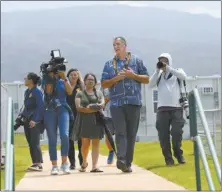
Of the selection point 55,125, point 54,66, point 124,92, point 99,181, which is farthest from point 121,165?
point 54,66

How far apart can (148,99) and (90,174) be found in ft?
72.2

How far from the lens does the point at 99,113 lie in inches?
457

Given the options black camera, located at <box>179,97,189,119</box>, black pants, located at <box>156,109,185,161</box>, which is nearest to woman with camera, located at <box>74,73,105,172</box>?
black pants, located at <box>156,109,185,161</box>

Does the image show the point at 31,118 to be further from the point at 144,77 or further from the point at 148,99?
the point at 148,99

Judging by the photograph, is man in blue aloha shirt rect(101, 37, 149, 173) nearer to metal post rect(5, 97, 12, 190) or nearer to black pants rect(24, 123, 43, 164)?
black pants rect(24, 123, 43, 164)

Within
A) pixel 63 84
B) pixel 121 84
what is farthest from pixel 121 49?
pixel 63 84

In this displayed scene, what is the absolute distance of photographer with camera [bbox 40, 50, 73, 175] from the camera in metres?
11.2

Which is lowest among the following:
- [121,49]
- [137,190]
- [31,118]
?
[137,190]

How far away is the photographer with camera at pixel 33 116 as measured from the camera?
1206 centimetres

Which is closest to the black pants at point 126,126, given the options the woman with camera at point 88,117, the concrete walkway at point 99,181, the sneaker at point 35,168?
the concrete walkway at point 99,181

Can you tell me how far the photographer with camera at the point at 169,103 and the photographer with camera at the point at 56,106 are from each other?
1.55 metres

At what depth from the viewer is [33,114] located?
39.8 ft

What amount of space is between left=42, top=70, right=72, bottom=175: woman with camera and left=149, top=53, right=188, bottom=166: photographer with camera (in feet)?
5.12

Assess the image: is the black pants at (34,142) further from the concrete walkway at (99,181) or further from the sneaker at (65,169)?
the sneaker at (65,169)
